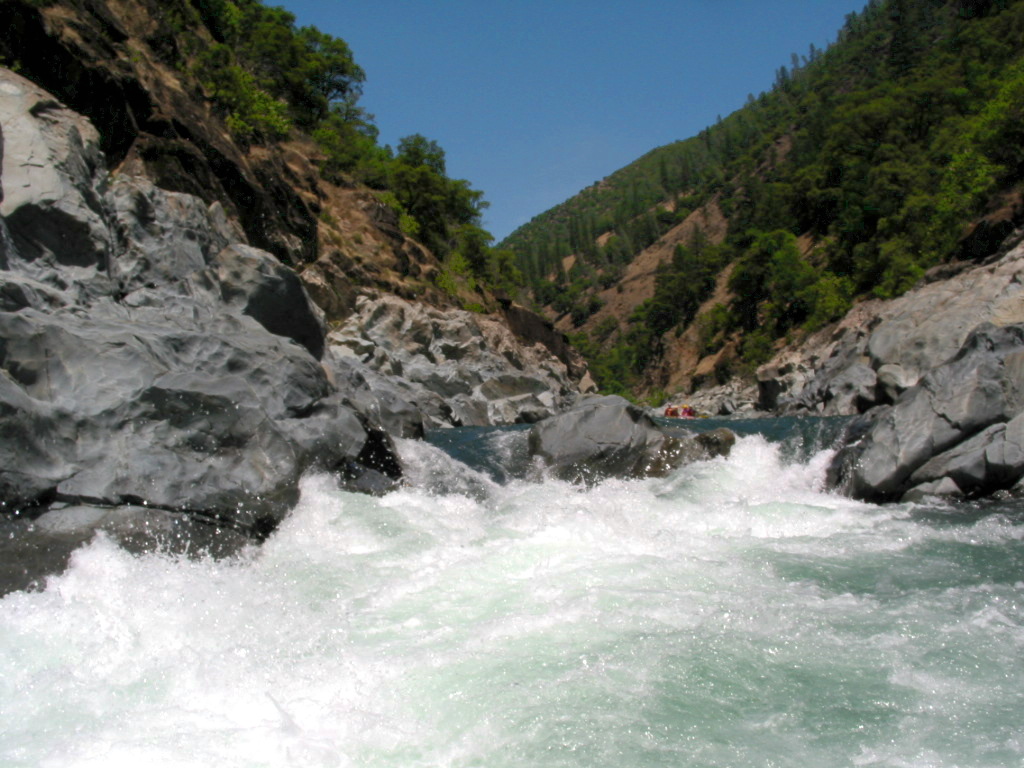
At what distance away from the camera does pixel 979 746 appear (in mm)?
3531

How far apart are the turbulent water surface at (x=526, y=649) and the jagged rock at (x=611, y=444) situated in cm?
417

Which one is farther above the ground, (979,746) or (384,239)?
(384,239)

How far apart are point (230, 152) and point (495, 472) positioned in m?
19.2

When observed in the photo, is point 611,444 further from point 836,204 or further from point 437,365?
point 836,204

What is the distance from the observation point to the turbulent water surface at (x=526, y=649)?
3584 mm

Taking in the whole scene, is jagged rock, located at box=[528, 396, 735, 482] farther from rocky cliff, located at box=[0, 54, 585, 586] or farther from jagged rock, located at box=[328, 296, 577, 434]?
jagged rock, located at box=[328, 296, 577, 434]

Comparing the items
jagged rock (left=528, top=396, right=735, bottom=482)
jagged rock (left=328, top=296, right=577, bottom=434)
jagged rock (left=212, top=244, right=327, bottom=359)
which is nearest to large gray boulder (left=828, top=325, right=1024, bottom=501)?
jagged rock (left=528, top=396, right=735, bottom=482)

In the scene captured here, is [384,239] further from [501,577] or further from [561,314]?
[561,314]

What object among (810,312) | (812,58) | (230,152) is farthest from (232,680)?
(812,58)

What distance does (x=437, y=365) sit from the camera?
29.4 metres

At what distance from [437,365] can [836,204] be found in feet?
174

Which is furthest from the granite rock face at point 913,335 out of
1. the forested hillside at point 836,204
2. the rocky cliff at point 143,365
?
the rocky cliff at point 143,365

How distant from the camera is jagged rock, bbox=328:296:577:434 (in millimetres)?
23531

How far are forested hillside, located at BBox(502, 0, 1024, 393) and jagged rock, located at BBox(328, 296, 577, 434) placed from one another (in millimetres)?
21199
